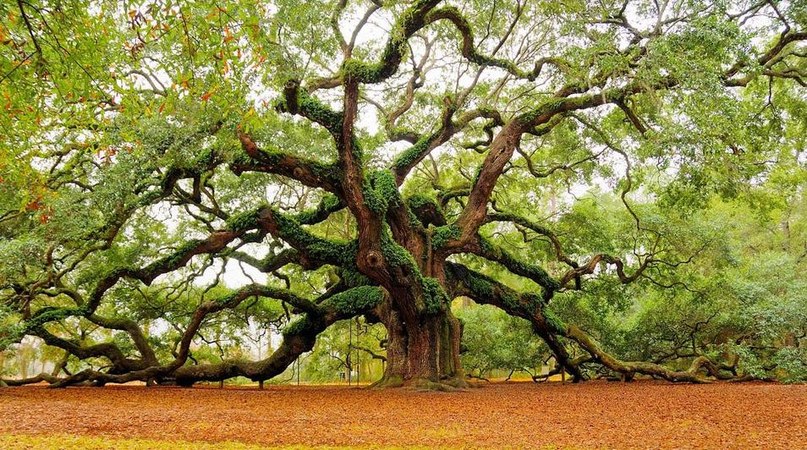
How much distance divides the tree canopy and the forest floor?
2.25 metres

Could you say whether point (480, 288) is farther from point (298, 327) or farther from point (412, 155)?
point (298, 327)

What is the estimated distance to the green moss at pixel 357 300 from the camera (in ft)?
37.7

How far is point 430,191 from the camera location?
15.9 m

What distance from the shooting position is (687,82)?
7.35m

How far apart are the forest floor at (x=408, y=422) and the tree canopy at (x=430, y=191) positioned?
225 cm

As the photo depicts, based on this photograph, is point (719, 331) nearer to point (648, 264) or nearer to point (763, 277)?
point (763, 277)

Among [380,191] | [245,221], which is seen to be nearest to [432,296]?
[380,191]

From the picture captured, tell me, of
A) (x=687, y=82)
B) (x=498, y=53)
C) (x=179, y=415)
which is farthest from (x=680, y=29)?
(x=179, y=415)

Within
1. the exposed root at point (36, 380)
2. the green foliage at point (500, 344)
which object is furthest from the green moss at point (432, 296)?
the exposed root at point (36, 380)

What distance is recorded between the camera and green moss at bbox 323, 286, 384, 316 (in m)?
11.5

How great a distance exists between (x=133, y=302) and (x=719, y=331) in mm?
16134

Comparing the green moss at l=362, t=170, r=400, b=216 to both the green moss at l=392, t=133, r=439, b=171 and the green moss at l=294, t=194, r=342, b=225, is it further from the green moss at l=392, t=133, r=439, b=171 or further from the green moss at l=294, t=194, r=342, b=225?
the green moss at l=294, t=194, r=342, b=225

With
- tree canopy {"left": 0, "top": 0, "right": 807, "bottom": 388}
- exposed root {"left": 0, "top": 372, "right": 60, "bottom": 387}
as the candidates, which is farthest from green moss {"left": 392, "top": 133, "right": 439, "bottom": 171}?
exposed root {"left": 0, "top": 372, "right": 60, "bottom": 387}

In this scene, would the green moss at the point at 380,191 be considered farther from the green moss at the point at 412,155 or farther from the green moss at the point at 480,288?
the green moss at the point at 480,288
